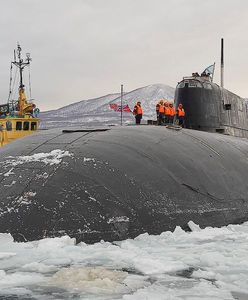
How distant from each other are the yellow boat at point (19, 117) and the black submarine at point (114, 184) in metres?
28.8

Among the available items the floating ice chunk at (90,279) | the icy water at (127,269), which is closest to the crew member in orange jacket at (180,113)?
the icy water at (127,269)

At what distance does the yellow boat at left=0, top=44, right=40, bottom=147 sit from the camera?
38.9 metres

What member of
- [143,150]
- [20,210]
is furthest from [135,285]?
[143,150]

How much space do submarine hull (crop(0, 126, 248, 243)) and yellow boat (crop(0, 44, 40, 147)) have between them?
2887 cm

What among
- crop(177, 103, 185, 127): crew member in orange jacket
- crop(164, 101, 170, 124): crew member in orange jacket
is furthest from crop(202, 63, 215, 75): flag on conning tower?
crop(164, 101, 170, 124): crew member in orange jacket

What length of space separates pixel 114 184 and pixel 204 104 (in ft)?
33.4

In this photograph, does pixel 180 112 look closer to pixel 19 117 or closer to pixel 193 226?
pixel 193 226

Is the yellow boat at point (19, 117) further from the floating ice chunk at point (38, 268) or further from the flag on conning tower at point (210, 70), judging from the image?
the floating ice chunk at point (38, 268)

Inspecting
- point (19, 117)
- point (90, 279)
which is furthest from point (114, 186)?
point (19, 117)

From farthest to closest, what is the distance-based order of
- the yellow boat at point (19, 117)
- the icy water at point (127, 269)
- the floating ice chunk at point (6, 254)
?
the yellow boat at point (19, 117), the floating ice chunk at point (6, 254), the icy water at point (127, 269)

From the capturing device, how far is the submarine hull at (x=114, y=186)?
726 cm

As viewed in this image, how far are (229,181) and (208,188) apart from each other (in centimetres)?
115

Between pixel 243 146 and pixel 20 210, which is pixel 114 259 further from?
pixel 243 146

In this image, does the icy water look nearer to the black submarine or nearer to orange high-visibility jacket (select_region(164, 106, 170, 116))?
the black submarine
